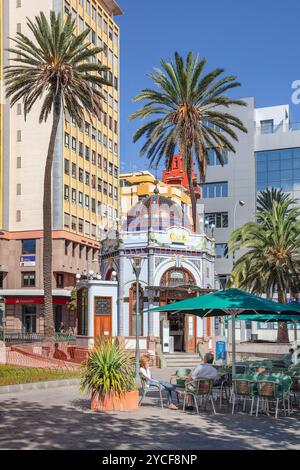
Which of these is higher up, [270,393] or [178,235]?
[178,235]

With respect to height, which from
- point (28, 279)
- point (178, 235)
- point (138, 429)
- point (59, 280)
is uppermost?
point (178, 235)

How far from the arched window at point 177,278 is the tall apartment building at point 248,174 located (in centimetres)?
3609

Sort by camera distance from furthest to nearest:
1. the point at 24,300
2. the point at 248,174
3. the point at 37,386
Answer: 1. the point at 248,174
2. the point at 24,300
3. the point at 37,386

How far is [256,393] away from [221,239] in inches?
2381

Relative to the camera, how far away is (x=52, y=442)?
1119 cm

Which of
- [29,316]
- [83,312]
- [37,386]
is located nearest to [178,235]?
[83,312]

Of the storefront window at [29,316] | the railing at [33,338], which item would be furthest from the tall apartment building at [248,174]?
the railing at [33,338]

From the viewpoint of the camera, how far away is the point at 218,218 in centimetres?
7669

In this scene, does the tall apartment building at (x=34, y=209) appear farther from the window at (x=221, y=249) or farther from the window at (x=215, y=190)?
the window at (x=221, y=249)

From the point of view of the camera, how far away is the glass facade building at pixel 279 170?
73.7m

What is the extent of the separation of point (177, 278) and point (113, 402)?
2240 centimetres

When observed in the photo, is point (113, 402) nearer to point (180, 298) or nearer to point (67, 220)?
point (180, 298)

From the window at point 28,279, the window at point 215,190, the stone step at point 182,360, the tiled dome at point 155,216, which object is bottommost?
the stone step at point 182,360

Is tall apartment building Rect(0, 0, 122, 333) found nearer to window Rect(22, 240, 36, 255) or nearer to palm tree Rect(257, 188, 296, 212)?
window Rect(22, 240, 36, 255)
